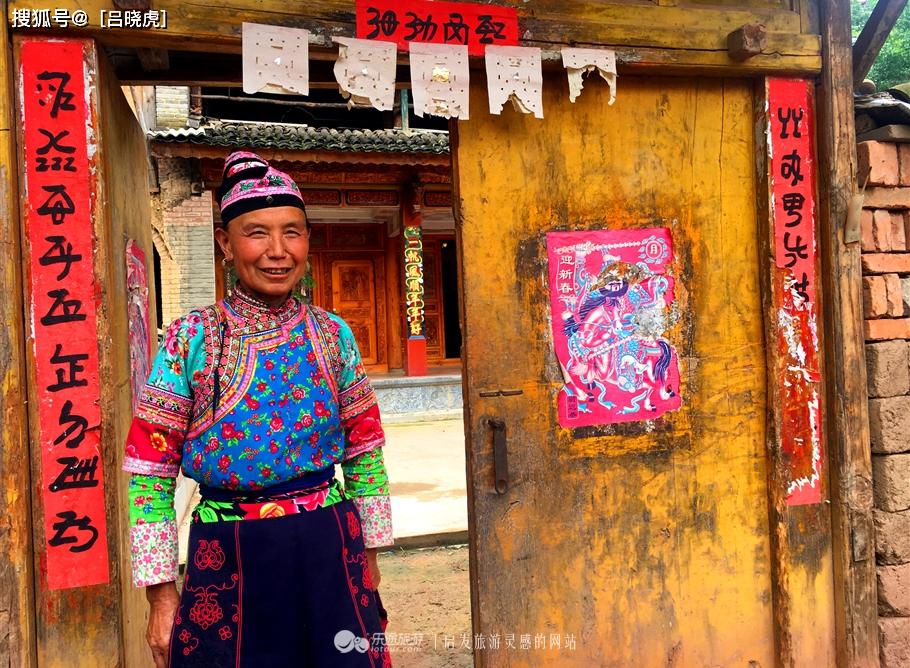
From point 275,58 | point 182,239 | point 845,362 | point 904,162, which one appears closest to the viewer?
point 275,58

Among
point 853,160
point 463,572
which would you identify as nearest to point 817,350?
point 853,160

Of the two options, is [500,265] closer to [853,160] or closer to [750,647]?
[853,160]

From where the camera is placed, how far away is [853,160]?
9.46 ft

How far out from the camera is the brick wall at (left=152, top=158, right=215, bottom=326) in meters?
9.88

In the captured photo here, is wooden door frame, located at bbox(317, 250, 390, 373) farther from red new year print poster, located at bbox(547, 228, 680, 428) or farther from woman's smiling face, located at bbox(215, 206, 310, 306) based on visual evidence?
woman's smiling face, located at bbox(215, 206, 310, 306)

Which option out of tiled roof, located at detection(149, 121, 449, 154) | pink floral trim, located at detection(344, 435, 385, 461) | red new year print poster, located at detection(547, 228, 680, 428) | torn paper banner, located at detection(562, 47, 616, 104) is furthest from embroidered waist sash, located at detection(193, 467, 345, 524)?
tiled roof, located at detection(149, 121, 449, 154)

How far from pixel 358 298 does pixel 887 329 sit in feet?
35.5

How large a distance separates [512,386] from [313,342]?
1.03 meters

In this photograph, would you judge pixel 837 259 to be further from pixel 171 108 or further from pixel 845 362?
pixel 171 108

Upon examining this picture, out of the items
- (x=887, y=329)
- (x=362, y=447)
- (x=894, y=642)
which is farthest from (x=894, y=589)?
(x=362, y=447)

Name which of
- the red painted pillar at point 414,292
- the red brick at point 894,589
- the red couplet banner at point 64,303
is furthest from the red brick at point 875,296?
the red painted pillar at point 414,292

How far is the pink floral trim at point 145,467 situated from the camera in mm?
1690

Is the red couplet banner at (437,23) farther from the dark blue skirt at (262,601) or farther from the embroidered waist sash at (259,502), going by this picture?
the dark blue skirt at (262,601)

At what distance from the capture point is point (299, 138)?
9.05 meters
